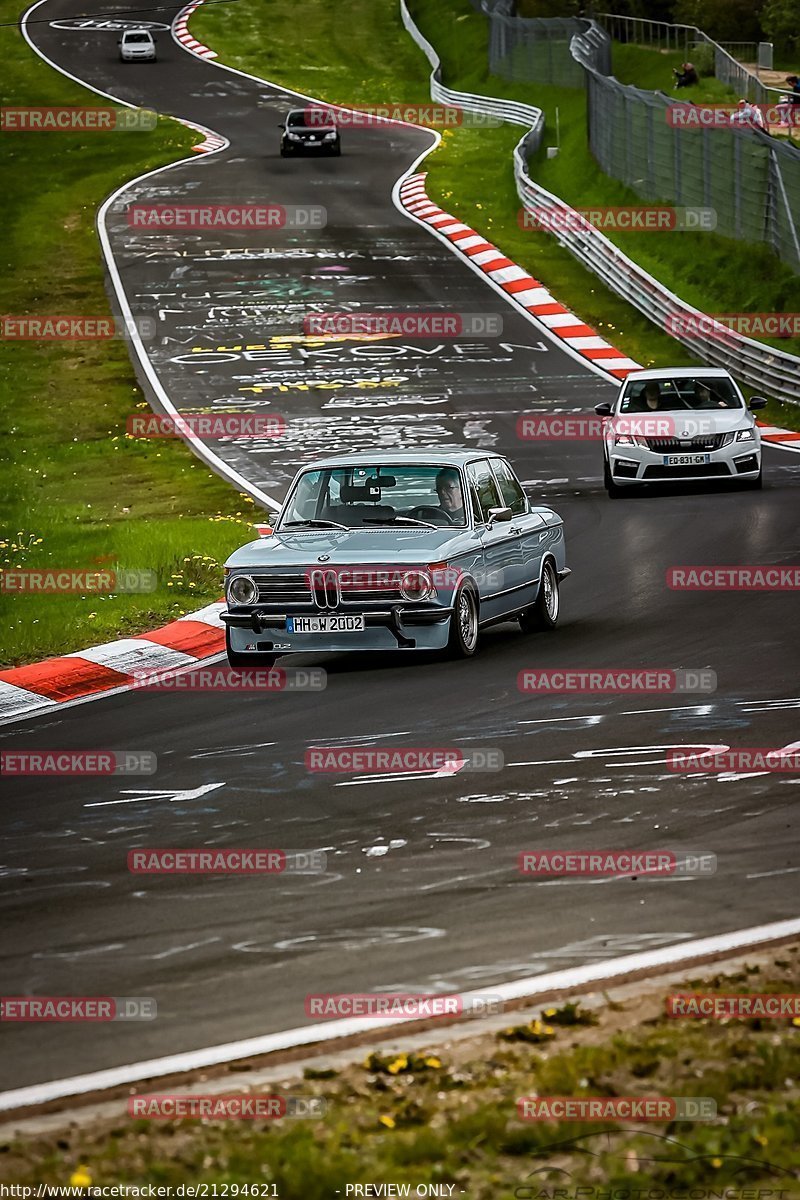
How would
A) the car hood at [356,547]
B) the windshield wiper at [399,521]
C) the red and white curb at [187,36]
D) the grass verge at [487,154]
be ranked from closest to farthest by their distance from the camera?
the car hood at [356,547]
the windshield wiper at [399,521]
the grass verge at [487,154]
the red and white curb at [187,36]

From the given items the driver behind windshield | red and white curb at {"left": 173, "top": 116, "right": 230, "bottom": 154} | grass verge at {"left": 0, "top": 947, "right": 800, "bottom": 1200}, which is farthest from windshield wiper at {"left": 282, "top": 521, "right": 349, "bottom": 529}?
red and white curb at {"left": 173, "top": 116, "right": 230, "bottom": 154}

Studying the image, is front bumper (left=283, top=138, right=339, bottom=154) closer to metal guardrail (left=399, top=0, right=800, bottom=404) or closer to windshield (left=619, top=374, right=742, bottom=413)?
metal guardrail (left=399, top=0, right=800, bottom=404)

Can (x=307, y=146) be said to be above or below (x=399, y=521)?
below

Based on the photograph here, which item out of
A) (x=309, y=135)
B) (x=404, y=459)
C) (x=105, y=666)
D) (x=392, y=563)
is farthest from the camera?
(x=309, y=135)

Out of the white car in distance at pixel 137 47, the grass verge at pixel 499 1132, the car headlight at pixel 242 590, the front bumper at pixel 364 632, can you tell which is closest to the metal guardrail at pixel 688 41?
the white car in distance at pixel 137 47

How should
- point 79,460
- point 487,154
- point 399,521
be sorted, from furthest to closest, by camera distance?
point 487,154, point 79,460, point 399,521

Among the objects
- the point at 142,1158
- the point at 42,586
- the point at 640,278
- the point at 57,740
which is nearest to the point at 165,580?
the point at 42,586

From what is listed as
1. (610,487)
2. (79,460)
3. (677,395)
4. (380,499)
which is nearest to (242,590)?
(380,499)

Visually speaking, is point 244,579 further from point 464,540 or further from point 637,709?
point 637,709

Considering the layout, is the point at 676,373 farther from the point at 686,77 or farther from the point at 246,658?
the point at 686,77

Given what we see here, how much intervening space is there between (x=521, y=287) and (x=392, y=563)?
25.4 meters

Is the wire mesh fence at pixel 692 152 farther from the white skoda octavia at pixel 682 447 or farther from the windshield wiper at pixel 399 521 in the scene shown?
the windshield wiper at pixel 399 521

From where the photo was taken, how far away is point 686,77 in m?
50.8

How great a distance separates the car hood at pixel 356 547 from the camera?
1282cm
